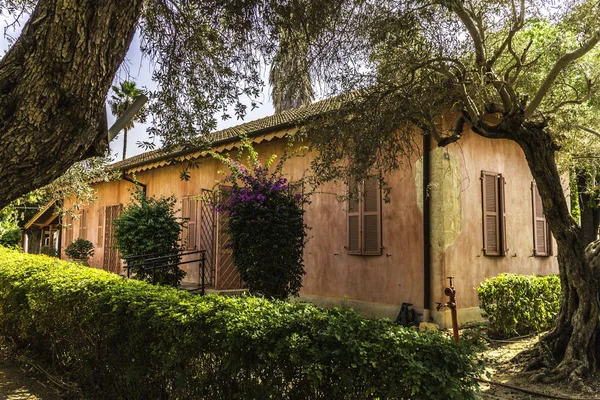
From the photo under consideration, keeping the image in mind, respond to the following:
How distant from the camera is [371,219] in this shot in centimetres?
862

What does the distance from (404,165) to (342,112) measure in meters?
2.29

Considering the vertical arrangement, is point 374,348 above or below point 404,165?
below

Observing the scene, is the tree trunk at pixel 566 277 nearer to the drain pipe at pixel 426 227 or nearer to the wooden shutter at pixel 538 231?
the drain pipe at pixel 426 227

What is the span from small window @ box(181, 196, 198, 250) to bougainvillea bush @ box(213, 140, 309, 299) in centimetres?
454

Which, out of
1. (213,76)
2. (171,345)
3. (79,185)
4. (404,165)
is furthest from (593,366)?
(79,185)

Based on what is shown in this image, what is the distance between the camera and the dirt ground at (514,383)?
4.89 meters

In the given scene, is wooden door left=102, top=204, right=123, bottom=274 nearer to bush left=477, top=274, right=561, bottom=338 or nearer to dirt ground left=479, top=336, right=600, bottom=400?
bush left=477, top=274, right=561, bottom=338

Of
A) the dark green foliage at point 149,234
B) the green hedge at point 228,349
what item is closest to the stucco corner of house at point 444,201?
the green hedge at point 228,349

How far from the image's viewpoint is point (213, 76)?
6090 mm

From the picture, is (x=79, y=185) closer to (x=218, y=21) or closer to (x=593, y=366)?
(x=218, y=21)

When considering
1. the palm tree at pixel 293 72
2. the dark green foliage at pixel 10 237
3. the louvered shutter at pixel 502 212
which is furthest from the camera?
the dark green foliage at pixel 10 237

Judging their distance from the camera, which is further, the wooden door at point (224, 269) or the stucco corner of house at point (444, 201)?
the wooden door at point (224, 269)

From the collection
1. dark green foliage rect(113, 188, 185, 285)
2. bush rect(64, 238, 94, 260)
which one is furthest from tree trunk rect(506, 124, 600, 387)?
bush rect(64, 238, 94, 260)

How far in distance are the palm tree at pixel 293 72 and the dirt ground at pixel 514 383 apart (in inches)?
145
